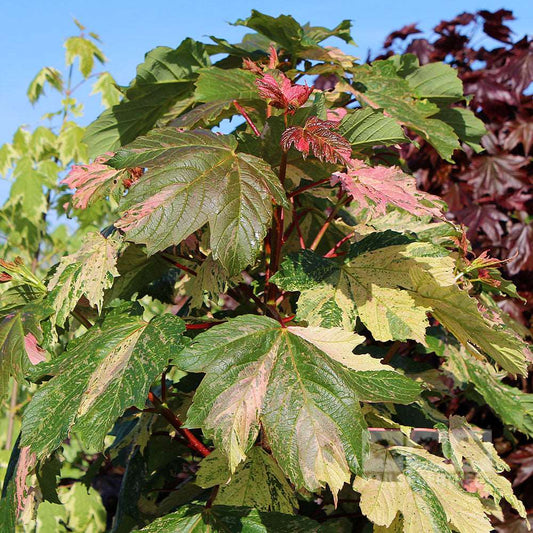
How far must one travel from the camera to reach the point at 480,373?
1300 mm

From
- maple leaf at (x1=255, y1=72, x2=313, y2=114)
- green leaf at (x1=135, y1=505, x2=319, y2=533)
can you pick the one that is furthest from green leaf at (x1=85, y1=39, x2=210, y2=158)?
green leaf at (x1=135, y1=505, x2=319, y2=533)

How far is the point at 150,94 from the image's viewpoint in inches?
56.8

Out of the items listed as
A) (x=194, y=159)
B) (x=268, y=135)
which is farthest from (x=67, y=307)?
(x=268, y=135)

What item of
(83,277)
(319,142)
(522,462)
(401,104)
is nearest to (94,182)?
(83,277)

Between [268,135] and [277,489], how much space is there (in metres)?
0.58

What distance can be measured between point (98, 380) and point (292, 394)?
0.28 meters

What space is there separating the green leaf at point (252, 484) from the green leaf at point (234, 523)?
1.5 inches

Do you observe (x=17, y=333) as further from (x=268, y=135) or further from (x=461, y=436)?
(x=461, y=436)

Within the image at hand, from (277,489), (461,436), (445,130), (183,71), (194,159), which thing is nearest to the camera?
(194,159)

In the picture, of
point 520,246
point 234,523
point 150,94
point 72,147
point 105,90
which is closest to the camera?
point 234,523

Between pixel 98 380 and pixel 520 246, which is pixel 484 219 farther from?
pixel 98 380

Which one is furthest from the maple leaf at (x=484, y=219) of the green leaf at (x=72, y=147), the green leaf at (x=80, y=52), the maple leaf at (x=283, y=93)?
the green leaf at (x=80, y=52)

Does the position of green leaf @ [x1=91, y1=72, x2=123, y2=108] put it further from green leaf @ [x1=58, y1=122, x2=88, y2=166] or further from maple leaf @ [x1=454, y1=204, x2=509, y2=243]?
maple leaf @ [x1=454, y1=204, x2=509, y2=243]

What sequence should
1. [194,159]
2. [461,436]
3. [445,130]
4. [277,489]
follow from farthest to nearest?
1. [445,130]
2. [461,436]
3. [277,489]
4. [194,159]
